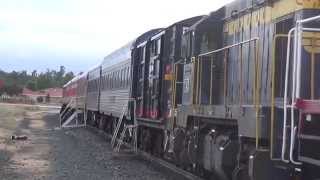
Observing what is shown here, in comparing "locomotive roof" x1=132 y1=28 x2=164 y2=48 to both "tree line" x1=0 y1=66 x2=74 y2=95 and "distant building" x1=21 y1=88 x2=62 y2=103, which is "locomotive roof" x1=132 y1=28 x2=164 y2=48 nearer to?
"distant building" x1=21 y1=88 x2=62 y2=103

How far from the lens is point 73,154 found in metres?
19.1

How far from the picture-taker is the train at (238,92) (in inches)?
284

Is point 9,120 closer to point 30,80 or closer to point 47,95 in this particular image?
point 47,95

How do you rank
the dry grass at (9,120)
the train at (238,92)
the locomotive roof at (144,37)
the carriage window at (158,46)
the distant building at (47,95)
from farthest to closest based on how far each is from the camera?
the distant building at (47,95)
the dry grass at (9,120)
the locomotive roof at (144,37)
the carriage window at (158,46)
the train at (238,92)

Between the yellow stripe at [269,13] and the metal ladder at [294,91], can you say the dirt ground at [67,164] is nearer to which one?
the yellow stripe at [269,13]

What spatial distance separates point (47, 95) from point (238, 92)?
→ 122 metres

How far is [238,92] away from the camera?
33.8 feet

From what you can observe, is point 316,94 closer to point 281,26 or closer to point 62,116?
point 281,26

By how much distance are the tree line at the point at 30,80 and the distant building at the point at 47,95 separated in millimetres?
2006

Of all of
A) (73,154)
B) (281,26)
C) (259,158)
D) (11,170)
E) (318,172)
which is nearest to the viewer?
(318,172)

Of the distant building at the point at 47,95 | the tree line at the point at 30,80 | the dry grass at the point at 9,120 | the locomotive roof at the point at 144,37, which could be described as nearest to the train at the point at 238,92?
the locomotive roof at the point at 144,37

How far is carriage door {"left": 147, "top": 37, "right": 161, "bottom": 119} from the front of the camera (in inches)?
657

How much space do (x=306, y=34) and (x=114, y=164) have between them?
32.2 ft

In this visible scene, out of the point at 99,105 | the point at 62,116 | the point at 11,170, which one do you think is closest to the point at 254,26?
the point at 11,170
